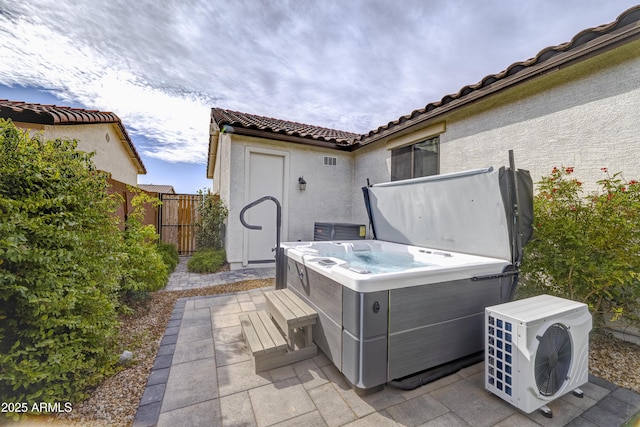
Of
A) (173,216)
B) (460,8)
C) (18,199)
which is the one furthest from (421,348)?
(173,216)

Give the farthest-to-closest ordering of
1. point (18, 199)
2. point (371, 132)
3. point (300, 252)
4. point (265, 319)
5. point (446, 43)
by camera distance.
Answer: point (371, 132) → point (446, 43) → point (300, 252) → point (265, 319) → point (18, 199)

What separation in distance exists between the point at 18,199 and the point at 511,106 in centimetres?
618

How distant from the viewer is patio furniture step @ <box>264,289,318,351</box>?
9.19ft

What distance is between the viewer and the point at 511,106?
4273mm

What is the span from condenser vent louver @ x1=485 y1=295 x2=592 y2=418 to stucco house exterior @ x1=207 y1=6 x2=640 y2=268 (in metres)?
2.25

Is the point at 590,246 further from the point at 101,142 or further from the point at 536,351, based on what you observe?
the point at 101,142

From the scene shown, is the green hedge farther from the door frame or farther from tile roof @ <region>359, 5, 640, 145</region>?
tile roof @ <region>359, 5, 640, 145</region>

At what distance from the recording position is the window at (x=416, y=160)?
5602 millimetres

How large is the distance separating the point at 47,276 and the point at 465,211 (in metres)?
4.40

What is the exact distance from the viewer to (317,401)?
2.23 metres

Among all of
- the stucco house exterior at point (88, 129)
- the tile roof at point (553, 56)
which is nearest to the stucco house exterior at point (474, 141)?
the tile roof at point (553, 56)

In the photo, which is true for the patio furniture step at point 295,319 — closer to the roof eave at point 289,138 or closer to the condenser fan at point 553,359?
the condenser fan at point 553,359

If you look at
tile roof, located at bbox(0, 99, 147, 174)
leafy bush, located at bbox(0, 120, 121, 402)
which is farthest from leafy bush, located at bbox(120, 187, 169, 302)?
tile roof, located at bbox(0, 99, 147, 174)

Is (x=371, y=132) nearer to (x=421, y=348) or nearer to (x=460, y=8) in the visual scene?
(x=460, y=8)
